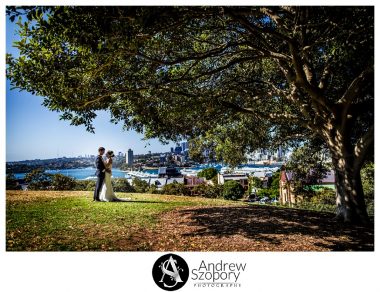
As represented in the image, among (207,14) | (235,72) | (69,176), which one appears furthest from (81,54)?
(235,72)

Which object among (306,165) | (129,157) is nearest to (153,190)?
(129,157)

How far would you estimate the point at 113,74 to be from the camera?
24.0 ft

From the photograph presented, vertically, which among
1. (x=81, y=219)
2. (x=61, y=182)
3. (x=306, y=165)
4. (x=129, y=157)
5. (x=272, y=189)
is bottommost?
(x=81, y=219)

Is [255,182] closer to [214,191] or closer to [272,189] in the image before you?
[272,189]

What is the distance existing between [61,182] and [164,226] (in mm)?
3280

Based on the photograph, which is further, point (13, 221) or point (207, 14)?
point (13, 221)

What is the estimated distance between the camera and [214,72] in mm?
7148

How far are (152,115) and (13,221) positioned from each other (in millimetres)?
4368

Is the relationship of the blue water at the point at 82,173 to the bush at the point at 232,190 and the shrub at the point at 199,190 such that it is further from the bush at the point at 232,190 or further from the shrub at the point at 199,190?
the bush at the point at 232,190

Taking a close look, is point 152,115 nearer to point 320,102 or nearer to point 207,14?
point 207,14

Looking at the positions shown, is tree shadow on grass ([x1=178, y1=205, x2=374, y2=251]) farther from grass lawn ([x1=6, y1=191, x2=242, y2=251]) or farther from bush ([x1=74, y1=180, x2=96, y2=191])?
bush ([x1=74, y1=180, x2=96, y2=191])

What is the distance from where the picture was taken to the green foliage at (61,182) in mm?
7881

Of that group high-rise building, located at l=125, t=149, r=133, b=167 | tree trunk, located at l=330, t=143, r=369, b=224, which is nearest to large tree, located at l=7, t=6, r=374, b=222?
tree trunk, located at l=330, t=143, r=369, b=224
